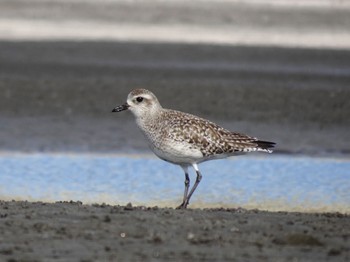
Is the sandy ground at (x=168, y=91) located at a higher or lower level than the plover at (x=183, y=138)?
higher

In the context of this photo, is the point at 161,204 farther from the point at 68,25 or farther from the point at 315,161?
the point at 68,25

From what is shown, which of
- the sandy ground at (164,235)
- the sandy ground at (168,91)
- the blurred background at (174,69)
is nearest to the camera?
the sandy ground at (164,235)

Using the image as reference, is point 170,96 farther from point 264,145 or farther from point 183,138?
point 183,138

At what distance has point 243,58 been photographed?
27469 millimetres

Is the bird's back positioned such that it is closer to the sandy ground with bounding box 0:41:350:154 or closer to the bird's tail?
the bird's tail

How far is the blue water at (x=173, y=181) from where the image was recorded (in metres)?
12.7

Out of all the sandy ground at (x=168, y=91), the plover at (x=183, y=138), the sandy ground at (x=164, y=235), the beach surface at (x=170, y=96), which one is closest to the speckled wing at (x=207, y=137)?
the plover at (x=183, y=138)

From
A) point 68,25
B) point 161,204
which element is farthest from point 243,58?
point 161,204

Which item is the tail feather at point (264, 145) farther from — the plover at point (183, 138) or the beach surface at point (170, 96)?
the beach surface at point (170, 96)

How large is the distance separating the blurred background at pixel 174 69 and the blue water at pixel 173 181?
1.25 ft

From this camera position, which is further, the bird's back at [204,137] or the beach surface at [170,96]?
the bird's back at [204,137]

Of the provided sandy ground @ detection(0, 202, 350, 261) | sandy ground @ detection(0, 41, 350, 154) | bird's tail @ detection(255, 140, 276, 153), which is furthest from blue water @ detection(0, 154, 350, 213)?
sandy ground @ detection(0, 202, 350, 261)

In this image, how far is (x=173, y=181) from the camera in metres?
14.0

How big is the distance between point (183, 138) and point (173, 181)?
99.9 inches
